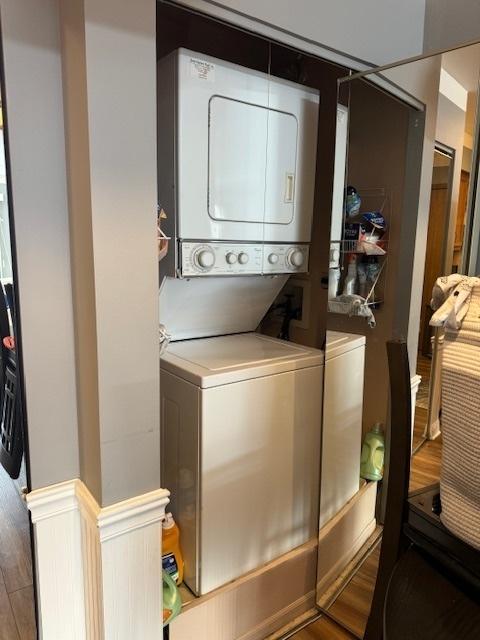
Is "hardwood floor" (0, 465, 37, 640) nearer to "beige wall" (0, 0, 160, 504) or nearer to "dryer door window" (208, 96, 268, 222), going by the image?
"beige wall" (0, 0, 160, 504)

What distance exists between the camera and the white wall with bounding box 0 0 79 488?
116 cm

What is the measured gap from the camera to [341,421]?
1.92m

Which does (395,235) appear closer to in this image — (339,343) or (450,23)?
(339,343)

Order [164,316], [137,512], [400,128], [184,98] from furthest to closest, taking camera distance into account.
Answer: [164,316] → [400,128] → [184,98] → [137,512]

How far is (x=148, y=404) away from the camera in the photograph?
1340mm

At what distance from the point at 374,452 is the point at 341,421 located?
176 millimetres

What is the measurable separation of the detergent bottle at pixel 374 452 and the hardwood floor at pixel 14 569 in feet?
4.67

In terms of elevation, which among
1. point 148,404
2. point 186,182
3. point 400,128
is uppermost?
point 400,128

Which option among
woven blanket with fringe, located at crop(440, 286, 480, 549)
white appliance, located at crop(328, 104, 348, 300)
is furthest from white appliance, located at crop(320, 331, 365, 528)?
woven blanket with fringe, located at crop(440, 286, 480, 549)

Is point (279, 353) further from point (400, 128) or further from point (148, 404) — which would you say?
point (400, 128)

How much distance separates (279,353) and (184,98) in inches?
39.3

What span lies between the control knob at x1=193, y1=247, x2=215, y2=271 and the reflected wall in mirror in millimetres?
506

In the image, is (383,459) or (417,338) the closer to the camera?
(417,338)

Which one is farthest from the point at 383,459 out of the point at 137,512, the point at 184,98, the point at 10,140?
the point at 10,140
